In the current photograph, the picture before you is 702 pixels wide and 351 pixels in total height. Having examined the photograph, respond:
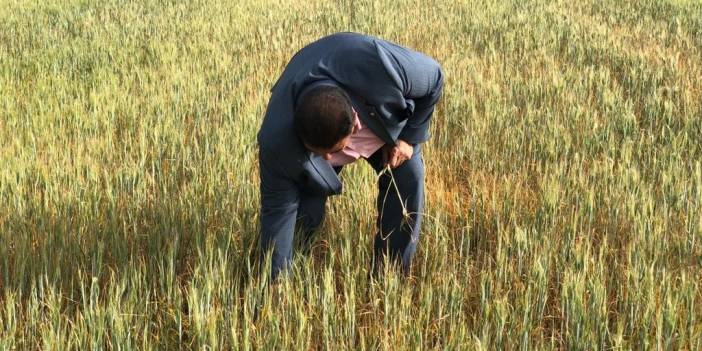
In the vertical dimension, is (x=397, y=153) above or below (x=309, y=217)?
above

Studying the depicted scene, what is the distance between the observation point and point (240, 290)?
2.27m

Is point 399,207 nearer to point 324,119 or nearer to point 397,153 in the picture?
point 397,153

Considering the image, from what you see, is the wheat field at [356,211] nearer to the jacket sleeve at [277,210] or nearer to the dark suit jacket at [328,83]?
the jacket sleeve at [277,210]

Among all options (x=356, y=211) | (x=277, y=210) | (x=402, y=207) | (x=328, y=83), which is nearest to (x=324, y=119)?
(x=328, y=83)

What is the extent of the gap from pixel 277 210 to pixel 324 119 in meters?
0.46

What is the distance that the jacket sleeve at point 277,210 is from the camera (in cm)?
185

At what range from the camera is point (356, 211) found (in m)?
2.59

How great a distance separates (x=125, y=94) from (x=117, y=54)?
1.51 meters

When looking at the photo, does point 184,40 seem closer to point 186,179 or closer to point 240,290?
point 186,179

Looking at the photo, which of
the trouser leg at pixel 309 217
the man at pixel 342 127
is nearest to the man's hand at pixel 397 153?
the man at pixel 342 127

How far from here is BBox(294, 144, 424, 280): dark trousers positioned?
221 cm

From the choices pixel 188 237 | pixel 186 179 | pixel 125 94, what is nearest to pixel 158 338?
pixel 188 237

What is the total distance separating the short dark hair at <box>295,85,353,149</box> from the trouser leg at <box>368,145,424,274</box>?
1.94 feet

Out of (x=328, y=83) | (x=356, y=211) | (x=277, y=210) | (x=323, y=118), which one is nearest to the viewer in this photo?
(x=323, y=118)
